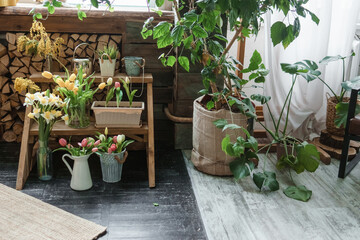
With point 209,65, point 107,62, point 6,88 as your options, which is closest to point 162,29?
point 209,65

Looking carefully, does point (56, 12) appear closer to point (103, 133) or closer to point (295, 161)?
point (103, 133)

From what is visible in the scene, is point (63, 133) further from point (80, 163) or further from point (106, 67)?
point (106, 67)

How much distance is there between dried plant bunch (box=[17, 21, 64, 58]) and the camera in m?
2.62

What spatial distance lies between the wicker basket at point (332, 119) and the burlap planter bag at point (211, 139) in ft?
2.57

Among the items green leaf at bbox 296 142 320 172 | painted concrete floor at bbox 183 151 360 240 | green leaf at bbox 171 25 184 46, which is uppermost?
green leaf at bbox 171 25 184 46

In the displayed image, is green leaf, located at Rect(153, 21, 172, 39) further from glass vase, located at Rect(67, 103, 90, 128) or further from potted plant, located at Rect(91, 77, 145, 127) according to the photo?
glass vase, located at Rect(67, 103, 90, 128)

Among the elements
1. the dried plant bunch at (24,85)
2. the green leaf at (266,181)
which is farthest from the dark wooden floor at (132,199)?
the dried plant bunch at (24,85)

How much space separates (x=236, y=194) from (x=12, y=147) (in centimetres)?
164

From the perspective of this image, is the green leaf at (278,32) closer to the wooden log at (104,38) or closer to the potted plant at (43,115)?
the potted plant at (43,115)

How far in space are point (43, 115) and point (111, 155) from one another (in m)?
0.45

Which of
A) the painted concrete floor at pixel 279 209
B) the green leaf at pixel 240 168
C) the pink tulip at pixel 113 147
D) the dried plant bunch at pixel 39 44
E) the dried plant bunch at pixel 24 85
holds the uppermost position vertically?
the dried plant bunch at pixel 39 44

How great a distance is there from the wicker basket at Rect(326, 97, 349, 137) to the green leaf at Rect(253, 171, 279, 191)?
0.75 m

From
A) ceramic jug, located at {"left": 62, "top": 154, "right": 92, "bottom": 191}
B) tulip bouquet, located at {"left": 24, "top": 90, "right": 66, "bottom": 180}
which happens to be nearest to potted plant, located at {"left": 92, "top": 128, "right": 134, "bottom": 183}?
ceramic jug, located at {"left": 62, "top": 154, "right": 92, "bottom": 191}

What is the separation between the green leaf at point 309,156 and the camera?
248 cm
